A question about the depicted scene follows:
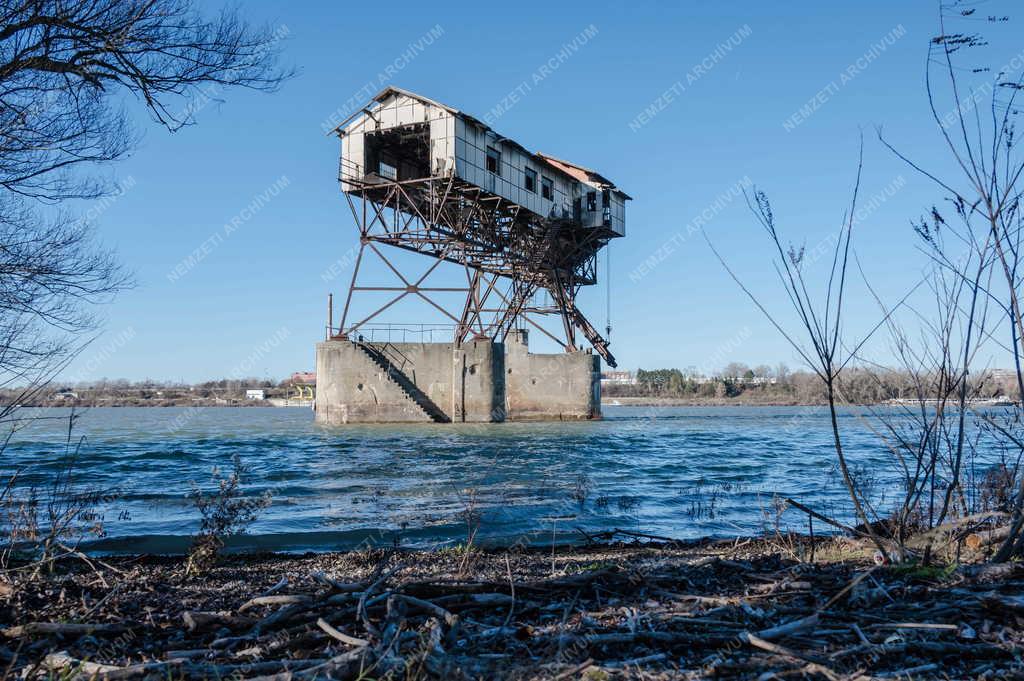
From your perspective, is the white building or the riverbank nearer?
the riverbank

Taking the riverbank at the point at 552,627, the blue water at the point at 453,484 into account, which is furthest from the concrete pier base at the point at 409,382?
the riverbank at the point at 552,627

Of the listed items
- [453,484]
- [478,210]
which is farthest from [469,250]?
[453,484]

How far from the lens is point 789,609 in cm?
320

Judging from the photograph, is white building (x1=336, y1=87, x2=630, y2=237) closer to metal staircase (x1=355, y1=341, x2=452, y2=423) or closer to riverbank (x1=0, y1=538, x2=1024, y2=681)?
metal staircase (x1=355, y1=341, x2=452, y2=423)

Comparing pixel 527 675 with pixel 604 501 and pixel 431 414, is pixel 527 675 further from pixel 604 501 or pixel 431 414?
pixel 431 414

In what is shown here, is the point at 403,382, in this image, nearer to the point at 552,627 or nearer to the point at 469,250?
the point at 469,250

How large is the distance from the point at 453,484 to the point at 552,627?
324 inches

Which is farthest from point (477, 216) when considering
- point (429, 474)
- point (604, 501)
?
point (604, 501)

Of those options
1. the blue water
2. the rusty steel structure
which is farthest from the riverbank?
the rusty steel structure

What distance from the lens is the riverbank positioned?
99.6 inches

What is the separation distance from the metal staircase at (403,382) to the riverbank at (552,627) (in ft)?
89.5

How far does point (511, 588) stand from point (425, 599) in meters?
0.44

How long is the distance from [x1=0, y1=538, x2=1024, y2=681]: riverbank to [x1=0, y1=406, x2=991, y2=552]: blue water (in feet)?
10.7

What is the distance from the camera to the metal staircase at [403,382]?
3120 cm
